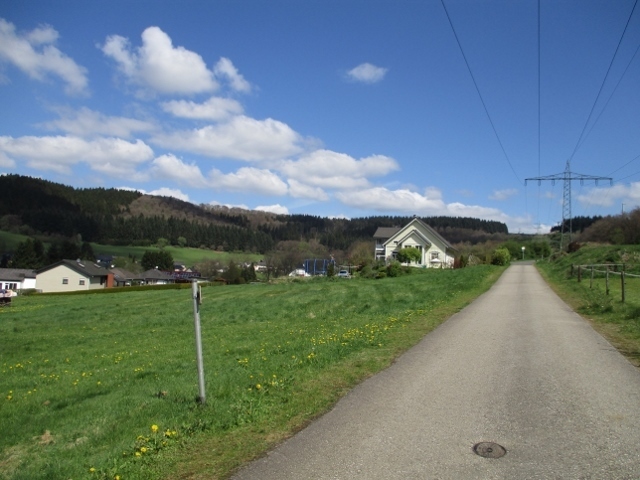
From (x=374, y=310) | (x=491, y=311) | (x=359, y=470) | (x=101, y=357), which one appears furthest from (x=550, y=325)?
(x=101, y=357)

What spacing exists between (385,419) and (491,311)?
39.5 ft

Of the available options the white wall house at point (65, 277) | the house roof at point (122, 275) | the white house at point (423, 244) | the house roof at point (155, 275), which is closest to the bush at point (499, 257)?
the white house at point (423, 244)

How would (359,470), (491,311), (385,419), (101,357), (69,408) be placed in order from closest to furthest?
(359,470), (385,419), (69,408), (101,357), (491,311)

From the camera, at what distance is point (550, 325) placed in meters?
13.5

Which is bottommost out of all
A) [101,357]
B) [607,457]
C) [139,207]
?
[101,357]

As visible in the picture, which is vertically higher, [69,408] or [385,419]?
[385,419]

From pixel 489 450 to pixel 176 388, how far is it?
5.08 m

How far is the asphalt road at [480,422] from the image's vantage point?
4543 mm

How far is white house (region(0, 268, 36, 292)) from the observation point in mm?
96662

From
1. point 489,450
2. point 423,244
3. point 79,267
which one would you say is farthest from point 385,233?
point 489,450

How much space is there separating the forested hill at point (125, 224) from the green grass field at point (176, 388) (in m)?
122

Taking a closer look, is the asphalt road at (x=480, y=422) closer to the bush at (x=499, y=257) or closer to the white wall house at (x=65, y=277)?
the bush at (x=499, y=257)

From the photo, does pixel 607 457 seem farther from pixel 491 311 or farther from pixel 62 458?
pixel 491 311

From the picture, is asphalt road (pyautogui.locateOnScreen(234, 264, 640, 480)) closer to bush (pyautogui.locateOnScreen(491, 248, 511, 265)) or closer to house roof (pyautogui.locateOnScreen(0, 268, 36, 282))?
bush (pyautogui.locateOnScreen(491, 248, 511, 265))
